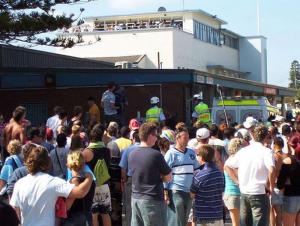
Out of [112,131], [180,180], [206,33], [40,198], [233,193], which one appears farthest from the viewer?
[206,33]

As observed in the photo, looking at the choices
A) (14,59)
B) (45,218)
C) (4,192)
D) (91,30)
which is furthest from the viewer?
(91,30)

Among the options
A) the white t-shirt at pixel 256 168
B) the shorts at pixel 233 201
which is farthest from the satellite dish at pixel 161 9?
the white t-shirt at pixel 256 168

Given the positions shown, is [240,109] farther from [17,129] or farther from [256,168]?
[256,168]

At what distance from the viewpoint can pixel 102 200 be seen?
1110 centimetres

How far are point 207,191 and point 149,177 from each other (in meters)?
0.91

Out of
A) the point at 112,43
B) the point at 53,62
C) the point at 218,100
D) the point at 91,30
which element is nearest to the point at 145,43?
the point at 112,43

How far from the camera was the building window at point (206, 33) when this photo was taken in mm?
70156

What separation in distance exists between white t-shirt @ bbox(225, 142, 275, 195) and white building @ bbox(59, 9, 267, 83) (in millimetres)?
44640

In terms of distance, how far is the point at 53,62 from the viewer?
2956cm

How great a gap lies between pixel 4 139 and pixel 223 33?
66.6 metres

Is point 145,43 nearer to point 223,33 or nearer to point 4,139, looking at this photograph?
point 223,33

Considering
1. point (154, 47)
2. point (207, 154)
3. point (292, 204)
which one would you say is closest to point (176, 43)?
point (154, 47)

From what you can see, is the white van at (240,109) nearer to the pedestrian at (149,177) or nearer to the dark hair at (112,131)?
the dark hair at (112,131)

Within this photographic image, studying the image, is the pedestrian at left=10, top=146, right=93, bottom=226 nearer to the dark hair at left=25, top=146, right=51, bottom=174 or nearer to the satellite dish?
the dark hair at left=25, top=146, right=51, bottom=174
